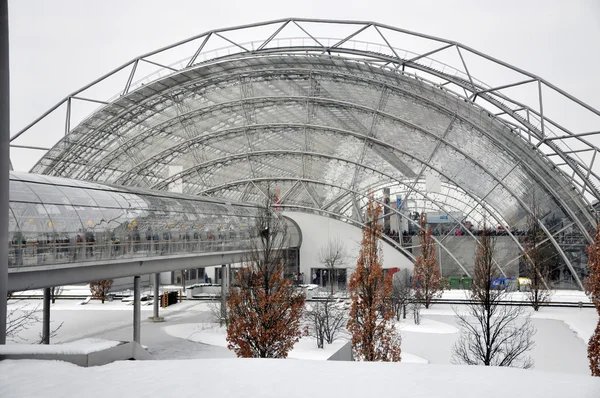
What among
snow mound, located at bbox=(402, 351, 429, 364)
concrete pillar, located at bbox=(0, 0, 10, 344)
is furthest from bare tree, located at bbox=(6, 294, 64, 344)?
snow mound, located at bbox=(402, 351, 429, 364)

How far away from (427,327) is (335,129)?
21176mm

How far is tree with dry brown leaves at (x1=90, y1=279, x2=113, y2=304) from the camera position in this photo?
4634 centimetres

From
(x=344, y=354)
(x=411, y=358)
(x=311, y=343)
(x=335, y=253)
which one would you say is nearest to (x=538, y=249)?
(x=335, y=253)

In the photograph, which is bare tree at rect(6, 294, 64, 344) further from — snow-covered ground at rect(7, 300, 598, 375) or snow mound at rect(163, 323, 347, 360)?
snow mound at rect(163, 323, 347, 360)

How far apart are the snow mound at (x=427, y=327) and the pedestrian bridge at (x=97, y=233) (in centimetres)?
1205

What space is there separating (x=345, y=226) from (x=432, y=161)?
10.9 metres

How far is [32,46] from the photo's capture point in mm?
12961

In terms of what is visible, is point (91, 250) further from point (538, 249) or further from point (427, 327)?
point (538, 249)

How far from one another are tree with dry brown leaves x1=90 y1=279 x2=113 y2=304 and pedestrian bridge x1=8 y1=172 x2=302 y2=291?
14594 millimetres

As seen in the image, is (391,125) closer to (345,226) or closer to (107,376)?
(345,226)

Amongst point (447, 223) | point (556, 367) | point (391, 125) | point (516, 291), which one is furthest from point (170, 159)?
point (556, 367)

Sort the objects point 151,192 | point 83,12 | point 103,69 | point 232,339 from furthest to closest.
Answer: point 103,69 → point 151,192 → point 232,339 → point 83,12

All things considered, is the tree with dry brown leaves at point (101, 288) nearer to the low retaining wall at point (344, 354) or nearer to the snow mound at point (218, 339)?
the snow mound at point (218, 339)

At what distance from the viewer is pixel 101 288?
47219 mm
